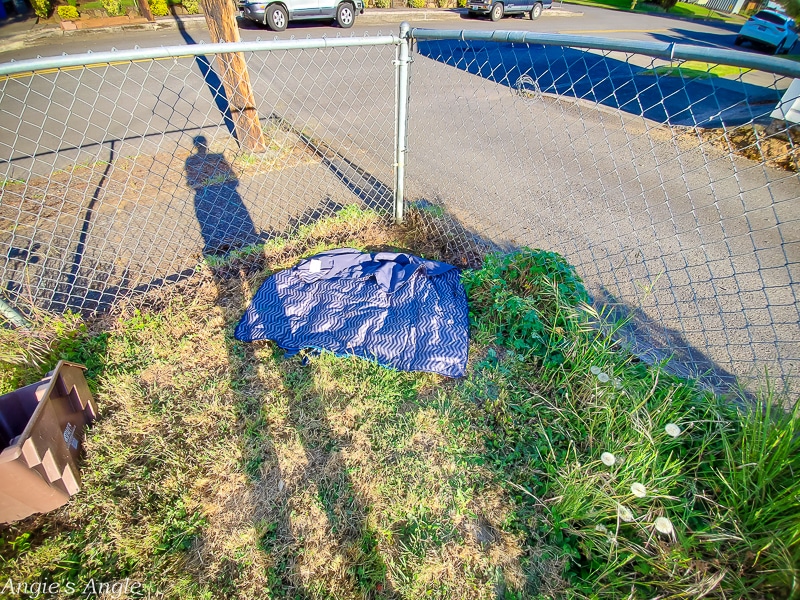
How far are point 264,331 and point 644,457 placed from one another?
7.56ft

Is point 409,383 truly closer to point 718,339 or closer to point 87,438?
point 87,438

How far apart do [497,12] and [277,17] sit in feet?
31.7

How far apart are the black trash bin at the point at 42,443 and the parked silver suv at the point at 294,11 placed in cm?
1238

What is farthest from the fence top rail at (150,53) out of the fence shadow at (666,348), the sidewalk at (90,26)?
the sidewalk at (90,26)

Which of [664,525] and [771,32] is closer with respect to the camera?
[664,525]

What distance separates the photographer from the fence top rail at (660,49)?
1321 mm

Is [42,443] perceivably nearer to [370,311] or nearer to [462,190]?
[370,311]

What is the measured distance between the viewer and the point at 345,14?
11844mm

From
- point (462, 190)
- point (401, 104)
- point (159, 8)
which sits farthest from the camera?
point (159, 8)

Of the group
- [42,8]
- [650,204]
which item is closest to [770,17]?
[650,204]

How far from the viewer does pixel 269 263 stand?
3.11m

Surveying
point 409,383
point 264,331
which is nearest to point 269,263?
point 264,331

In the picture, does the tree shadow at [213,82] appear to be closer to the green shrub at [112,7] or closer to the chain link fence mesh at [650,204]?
the green shrub at [112,7]

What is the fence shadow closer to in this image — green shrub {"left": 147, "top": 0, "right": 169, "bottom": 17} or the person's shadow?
the person's shadow
